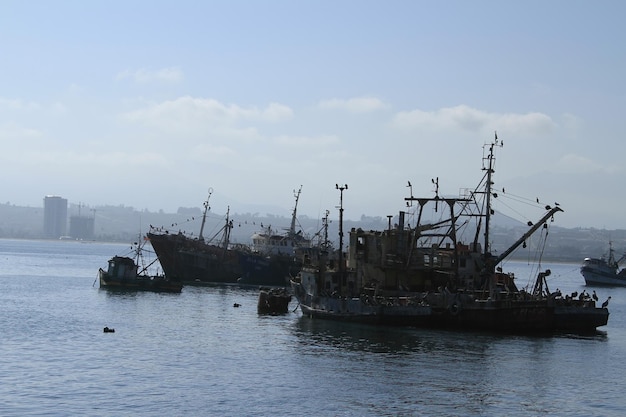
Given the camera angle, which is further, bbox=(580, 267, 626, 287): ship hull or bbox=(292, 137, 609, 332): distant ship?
bbox=(580, 267, 626, 287): ship hull

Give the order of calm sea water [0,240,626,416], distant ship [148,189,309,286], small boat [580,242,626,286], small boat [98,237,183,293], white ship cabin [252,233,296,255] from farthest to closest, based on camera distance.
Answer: small boat [580,242,626,286] → white ship cabin [252,233,296,255] → distant ship [148,189,309,286] → small boat [98,237,183,293] → calm sea water [0,240,626,416]

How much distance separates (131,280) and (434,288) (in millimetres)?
39739

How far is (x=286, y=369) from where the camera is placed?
47.7 meters

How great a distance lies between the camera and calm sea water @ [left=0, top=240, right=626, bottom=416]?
39.1 metres

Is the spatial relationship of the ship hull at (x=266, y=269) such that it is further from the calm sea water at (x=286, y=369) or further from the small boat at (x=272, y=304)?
the calm sea water at (x=286, y=369)

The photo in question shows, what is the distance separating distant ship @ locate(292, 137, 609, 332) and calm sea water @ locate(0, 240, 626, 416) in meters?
1.44

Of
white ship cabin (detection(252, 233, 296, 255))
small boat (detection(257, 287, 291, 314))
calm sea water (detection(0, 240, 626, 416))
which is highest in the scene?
white ship cabin (detection(252, 233, 296, 255))

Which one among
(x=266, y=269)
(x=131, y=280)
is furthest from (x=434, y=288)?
(x=266, y=269)

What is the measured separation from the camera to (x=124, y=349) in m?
53.4

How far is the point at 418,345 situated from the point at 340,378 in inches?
512

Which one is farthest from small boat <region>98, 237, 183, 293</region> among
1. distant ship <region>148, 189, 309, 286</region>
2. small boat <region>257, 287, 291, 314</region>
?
small boat <region>257, 287, 291, 314</region>

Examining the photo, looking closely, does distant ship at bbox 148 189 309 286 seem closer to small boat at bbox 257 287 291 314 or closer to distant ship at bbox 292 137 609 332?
small boat at bbox 257 287 291 314

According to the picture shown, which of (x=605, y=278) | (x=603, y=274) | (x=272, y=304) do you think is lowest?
(x=272, y=304)

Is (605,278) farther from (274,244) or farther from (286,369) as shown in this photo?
(286,369)
